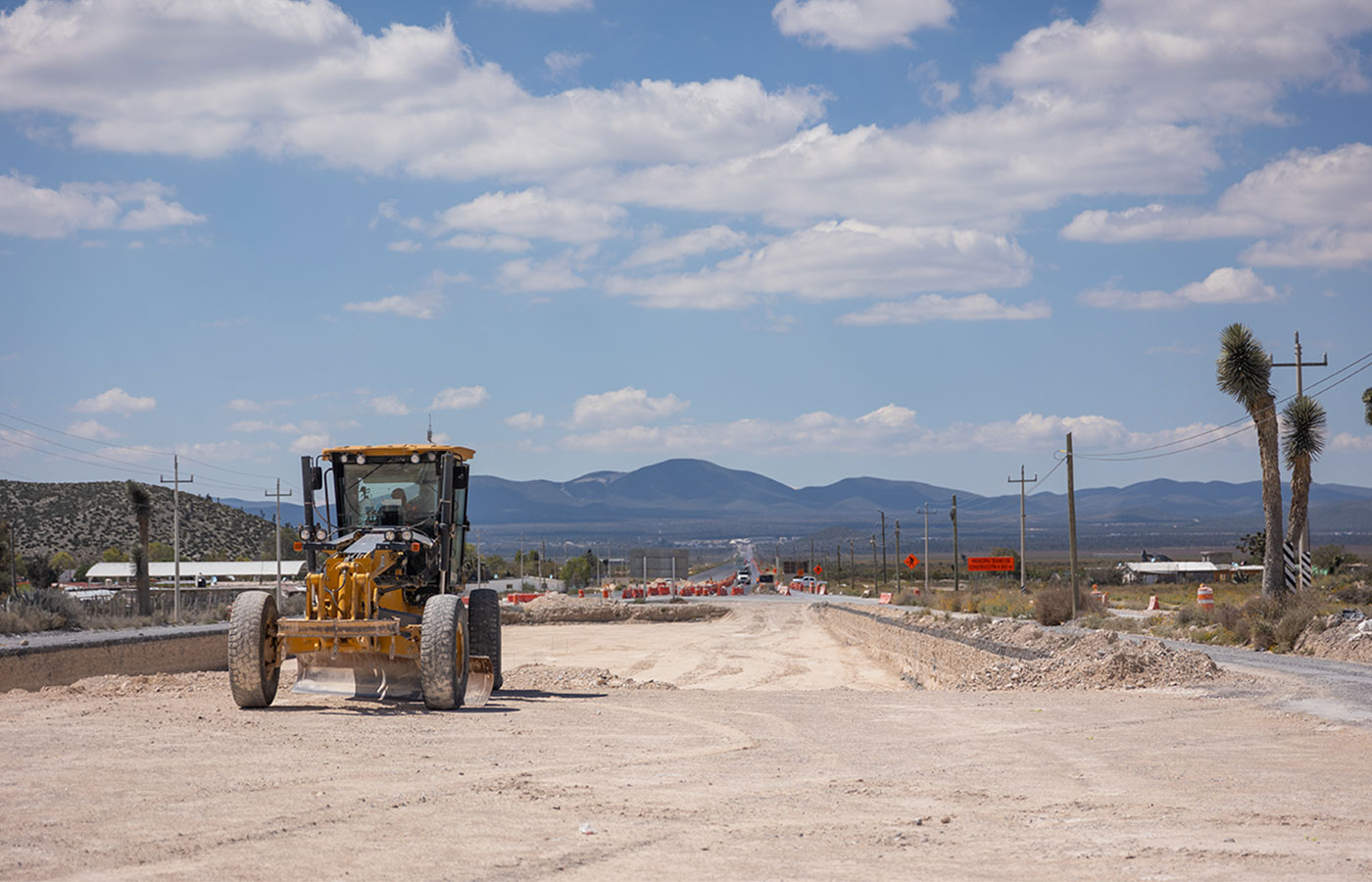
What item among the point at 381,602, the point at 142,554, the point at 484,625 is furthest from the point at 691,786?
the point at 142,554

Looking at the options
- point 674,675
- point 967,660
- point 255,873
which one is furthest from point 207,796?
point 674,675

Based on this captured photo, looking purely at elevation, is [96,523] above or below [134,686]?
above

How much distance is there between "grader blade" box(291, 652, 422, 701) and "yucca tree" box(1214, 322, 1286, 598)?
29.8m

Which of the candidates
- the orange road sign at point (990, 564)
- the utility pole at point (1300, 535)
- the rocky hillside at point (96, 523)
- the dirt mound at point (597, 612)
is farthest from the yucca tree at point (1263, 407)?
the rocky hillside at point (96, 523)

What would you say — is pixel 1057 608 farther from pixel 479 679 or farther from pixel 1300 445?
pixel 479 679

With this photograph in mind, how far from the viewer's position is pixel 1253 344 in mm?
40531

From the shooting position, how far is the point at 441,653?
16344 mm

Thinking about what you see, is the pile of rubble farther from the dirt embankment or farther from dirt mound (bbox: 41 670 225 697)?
dirt mound (bbox: 41 670 225 697)

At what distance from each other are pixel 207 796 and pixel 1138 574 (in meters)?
112

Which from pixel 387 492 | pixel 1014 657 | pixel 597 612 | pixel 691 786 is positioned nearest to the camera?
pixel 691 786

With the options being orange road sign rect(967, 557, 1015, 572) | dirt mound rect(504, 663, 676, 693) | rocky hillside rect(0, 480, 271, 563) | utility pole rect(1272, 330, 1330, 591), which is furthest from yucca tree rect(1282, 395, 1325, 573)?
rocky hillside rect(0, 480, 271, 563)

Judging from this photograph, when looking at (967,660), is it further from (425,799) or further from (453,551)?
(425,799)

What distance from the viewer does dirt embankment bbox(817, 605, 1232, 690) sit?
22062 millimetres

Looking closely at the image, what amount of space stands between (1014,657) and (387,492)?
1720cm
